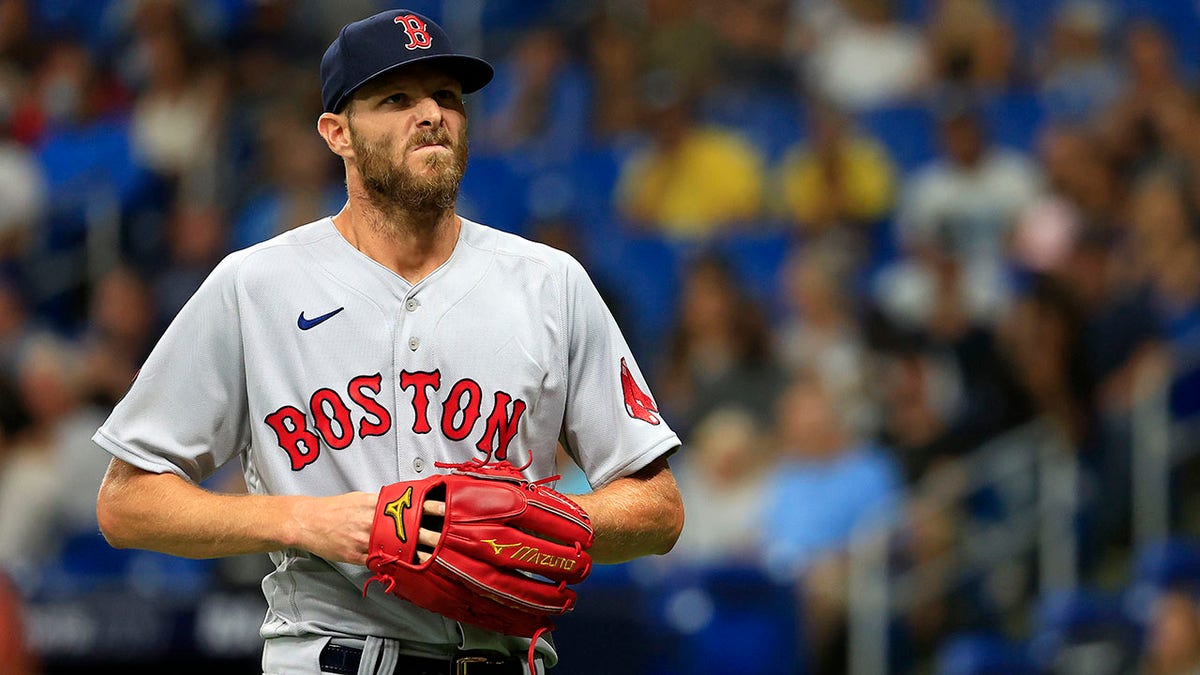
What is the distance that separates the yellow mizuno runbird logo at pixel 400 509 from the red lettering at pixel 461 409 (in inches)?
9.1

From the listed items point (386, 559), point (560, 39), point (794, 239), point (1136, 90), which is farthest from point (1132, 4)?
point (386, 559)

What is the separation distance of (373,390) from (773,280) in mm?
5681

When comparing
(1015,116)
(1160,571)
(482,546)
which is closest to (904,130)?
(1015,116)

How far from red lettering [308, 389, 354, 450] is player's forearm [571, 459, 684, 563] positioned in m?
0.41

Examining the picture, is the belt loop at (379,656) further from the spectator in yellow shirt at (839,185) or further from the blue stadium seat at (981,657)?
the spectator in yellow shirt at (839,185)

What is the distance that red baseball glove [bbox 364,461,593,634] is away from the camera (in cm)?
255

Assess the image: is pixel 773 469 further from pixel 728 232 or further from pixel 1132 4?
pixel 1132 4

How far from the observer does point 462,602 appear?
262cm

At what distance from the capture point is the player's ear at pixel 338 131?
9.52ft

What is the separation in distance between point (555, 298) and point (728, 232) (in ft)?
18.9

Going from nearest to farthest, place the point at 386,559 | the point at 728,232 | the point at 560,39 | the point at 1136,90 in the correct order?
the point at 386,559
the point at 1136,90
the point at 728,232
the point at 560,39

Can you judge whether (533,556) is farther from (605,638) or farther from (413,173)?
(605,638)

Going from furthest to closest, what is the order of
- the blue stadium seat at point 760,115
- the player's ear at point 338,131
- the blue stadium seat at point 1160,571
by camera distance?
the blue stadium seat at point 760,115
the blue stadium seat at point 1160,571
the player's ear at point 338,131

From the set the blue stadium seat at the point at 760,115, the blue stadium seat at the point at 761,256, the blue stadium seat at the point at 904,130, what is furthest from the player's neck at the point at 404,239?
the blue stadium seat at the point at 760,115
